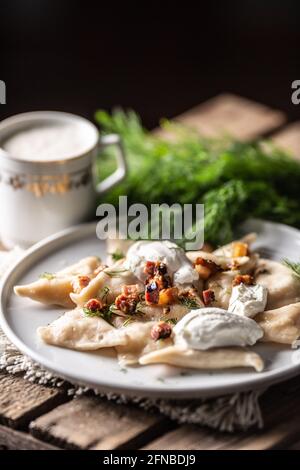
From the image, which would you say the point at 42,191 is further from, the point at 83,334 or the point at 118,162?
the point at 83,334

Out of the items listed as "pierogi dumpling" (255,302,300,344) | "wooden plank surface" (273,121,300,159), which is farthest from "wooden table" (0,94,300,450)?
"wooden plank surface" (273,121,300,159)

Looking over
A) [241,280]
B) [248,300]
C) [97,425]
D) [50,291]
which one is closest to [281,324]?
[248,300]

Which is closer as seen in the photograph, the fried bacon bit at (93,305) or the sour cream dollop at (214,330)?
the sour cream dollop at (214,330)

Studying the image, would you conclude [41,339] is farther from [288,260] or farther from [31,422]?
[288,260]

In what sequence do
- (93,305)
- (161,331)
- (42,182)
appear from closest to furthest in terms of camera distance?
(161,331)
(93,305)
(42,182)

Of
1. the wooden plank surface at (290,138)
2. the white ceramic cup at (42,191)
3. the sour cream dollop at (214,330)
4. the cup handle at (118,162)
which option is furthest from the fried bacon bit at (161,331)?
the wooden plank surface at (290,138)

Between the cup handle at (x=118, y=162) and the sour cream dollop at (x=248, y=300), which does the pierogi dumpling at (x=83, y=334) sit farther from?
the cup handle at (x=118, y=162)

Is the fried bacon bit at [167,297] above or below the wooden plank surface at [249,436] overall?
above
